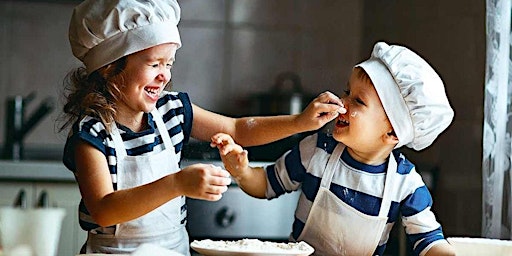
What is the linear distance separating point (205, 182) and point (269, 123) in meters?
0.42

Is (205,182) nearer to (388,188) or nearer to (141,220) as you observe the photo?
(141,220)

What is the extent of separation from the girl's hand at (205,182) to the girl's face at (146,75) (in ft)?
0.81

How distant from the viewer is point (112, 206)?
1.26 metres

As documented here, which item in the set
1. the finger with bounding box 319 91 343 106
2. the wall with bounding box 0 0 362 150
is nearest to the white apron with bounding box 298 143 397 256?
the finger with bounding box 319 91 343 106

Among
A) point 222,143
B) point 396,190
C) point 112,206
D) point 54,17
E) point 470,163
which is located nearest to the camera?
point 112,206

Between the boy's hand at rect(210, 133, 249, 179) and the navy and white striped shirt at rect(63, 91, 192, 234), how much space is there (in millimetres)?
109

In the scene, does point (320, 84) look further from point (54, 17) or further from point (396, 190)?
point (396, 190)

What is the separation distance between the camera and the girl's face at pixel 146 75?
1.39 metres

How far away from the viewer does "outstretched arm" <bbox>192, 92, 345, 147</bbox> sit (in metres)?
1.50

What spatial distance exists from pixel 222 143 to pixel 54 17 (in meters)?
1.87

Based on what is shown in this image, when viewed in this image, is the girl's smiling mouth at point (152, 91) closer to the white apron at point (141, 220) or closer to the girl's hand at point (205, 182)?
the white apron at point (141, 220)

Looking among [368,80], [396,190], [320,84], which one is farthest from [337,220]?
[320,84]

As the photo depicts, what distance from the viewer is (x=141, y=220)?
1.44 metres

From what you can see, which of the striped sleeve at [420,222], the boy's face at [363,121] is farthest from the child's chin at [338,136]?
the striped sleeve at [420,222]
